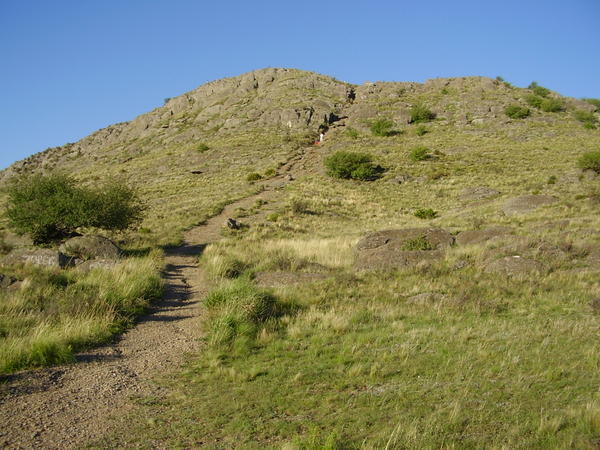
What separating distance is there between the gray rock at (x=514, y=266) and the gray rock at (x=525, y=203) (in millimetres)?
13813

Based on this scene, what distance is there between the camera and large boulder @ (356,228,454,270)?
45.1 ft

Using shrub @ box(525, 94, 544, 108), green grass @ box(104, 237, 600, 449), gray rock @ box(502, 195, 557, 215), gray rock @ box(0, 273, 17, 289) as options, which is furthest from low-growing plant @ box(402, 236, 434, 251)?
shrub @ box(525, 94, 544, 108)

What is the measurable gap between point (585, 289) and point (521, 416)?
6.64m

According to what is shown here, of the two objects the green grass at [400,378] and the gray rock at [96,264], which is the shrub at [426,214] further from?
the gray rock at [96,264]

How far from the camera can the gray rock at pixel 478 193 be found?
105ft

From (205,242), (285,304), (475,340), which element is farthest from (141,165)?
(475,340)

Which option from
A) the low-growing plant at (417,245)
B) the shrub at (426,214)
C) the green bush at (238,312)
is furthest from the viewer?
the shrub at (426,214)

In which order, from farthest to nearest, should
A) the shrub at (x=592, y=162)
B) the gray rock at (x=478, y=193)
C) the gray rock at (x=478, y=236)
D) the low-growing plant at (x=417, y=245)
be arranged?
the shrub at (x=592, y=162) → the gray rock at (x=478, y=193) → the gray rock at (x=478, y=236) → the low-growing plant at (x=417, y=245)

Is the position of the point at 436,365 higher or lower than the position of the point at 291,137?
lower

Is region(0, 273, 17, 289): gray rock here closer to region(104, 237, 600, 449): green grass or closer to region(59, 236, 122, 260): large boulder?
region(59, 236, 122, 260): large boulder

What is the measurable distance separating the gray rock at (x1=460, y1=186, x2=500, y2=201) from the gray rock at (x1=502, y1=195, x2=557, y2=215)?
16.9ft

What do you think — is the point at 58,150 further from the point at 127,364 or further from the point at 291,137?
the point at 127,364

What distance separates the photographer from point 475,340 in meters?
7.37

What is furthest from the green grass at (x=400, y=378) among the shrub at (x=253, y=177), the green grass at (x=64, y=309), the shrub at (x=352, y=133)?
the shrub at (x=352, y=133)
